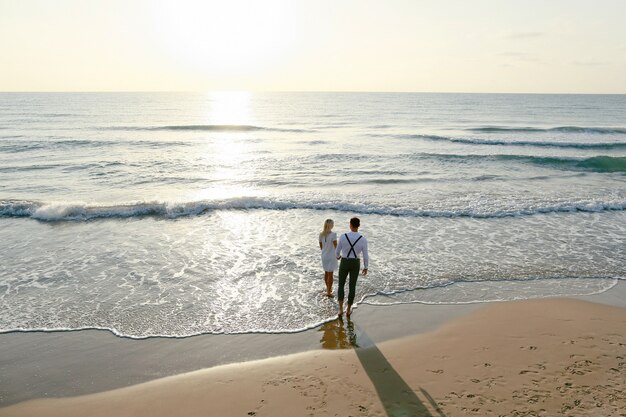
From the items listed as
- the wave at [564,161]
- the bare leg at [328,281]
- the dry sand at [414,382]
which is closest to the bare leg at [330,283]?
the bare leg at [328,281]

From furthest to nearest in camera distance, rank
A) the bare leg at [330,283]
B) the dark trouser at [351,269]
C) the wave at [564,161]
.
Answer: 1. the wave at [564,161]
2. the bare leg at [330,283]
3. the dark trouser at [351,269]

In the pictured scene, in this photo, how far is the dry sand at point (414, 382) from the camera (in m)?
5.12

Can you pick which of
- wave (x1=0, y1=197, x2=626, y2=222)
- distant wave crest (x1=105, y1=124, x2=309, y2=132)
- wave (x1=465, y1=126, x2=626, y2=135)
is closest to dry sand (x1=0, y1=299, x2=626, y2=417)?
wave (x1=0, y1=197, x2=626, y2=222)

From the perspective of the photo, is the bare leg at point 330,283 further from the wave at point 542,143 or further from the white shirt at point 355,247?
the wave at point 542,143

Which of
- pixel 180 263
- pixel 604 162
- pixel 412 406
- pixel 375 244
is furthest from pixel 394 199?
pixel 604 162

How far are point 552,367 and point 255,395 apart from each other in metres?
4.28

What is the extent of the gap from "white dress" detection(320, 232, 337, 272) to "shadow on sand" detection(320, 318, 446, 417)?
1.08m

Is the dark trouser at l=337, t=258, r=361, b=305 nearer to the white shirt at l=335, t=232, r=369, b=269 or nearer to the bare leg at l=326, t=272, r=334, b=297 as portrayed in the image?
the white shirt at l=335, t=232, r=369, b=269

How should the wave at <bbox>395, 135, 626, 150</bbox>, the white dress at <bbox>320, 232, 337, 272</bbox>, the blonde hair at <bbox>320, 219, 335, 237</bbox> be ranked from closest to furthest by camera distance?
1. the blonde hair at <bbox>320, 219, 335, 237</bbox>
2. the white dress at <bbox>320, 232, 337, 272</bbox>
3. the wave at <bbox>395, 135, 626, 150</bbox>

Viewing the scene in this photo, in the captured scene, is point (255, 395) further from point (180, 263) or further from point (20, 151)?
point (20, 151)

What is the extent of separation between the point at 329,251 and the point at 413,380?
3040 mm

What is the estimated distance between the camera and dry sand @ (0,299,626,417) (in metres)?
5.12

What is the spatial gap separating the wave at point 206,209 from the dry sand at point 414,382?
8457 millimetres

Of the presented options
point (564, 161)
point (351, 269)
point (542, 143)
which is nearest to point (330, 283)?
point (351, 269)
